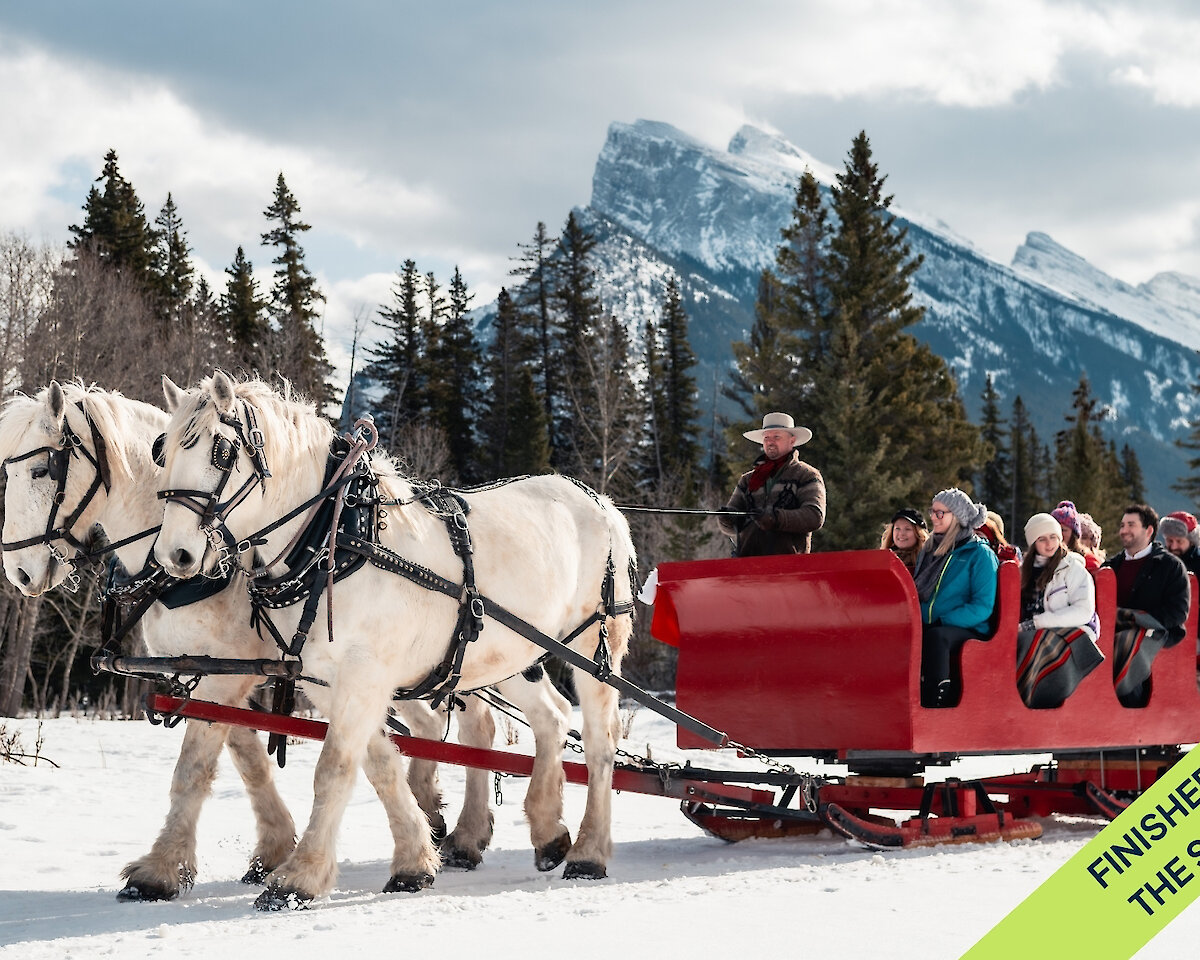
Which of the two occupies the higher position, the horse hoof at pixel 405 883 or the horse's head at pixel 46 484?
the horse's head at pixel 46 484

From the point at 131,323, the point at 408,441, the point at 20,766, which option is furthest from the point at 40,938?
the point at 408,441

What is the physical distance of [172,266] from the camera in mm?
37719

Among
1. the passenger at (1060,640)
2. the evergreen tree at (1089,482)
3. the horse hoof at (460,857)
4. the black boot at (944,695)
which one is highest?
the evergreen tree at (1089,482)

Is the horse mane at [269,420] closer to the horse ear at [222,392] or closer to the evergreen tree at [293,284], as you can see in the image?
the horse ear at [222,392]

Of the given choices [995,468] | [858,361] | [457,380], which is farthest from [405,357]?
[995,468]

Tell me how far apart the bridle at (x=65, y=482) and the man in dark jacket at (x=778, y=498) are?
11.2 ft

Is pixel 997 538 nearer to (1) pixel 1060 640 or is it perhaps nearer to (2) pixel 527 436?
(1) pixel 1060 640

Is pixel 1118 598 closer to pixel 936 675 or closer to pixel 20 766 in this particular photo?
pixel 936 675

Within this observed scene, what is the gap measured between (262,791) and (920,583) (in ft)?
12.0

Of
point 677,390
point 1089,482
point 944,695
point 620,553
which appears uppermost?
point 677,390

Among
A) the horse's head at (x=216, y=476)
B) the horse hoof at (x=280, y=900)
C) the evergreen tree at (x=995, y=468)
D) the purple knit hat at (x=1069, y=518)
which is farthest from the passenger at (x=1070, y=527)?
the evergreen tree at (x=995, y=468)

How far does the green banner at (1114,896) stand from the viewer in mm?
3621

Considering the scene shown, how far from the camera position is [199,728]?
17.3 ft

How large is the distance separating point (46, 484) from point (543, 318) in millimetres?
40822
